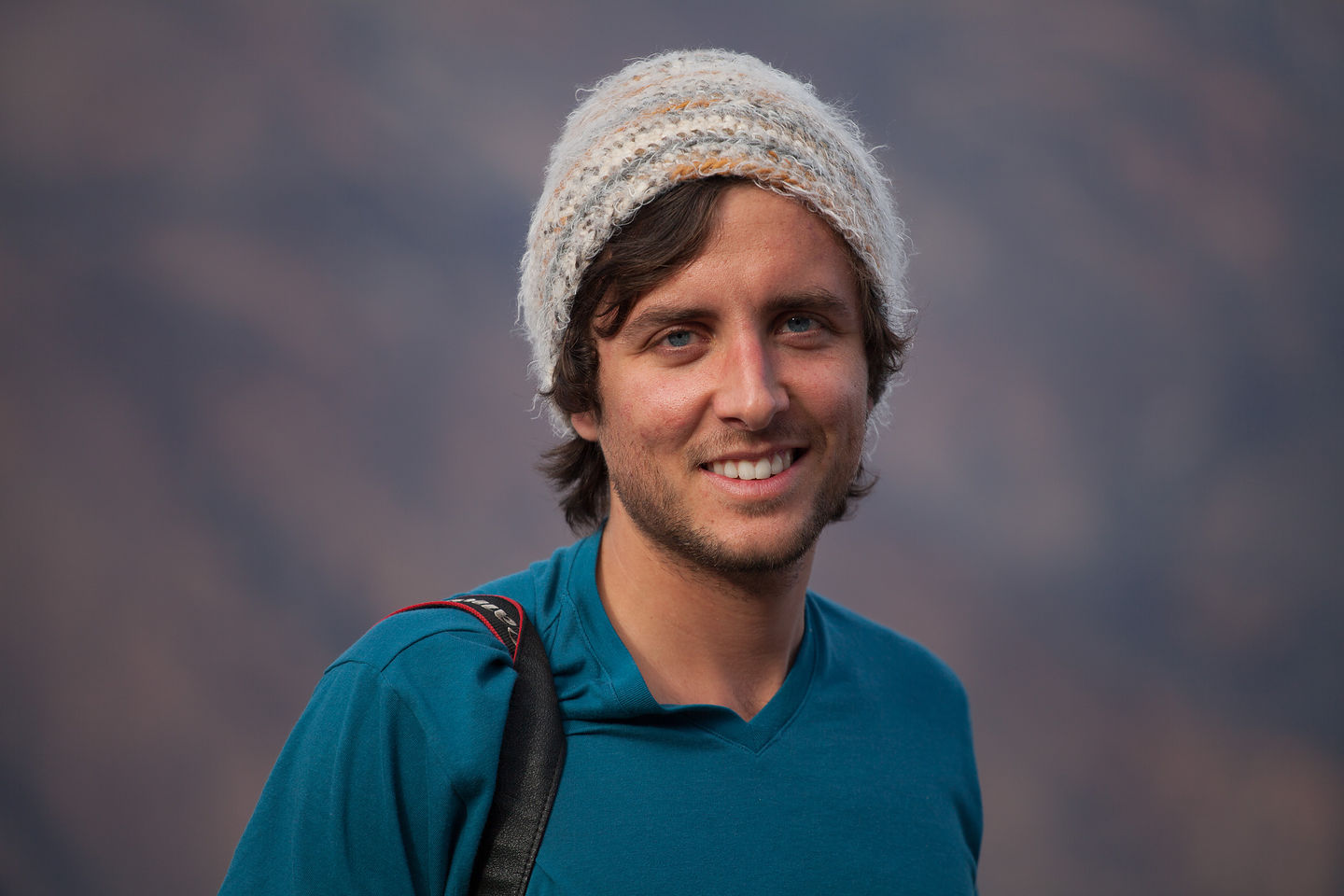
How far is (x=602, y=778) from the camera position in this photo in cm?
169

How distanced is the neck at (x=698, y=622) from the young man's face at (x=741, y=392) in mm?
61

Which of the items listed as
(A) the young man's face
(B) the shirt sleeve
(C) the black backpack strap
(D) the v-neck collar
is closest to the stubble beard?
(A) the young man's face

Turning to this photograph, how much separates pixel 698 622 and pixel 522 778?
0.45 meters

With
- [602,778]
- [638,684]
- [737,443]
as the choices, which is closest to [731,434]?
[737,443]

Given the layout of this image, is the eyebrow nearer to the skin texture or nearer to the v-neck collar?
the skin texture

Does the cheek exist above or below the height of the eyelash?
below

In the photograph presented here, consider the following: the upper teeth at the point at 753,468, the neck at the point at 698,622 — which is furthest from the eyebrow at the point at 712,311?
the neck at the point at 698,622

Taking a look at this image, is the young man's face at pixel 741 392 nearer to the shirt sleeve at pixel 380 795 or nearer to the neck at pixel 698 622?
the neck at pixel 698 622

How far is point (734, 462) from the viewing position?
72.4 inches

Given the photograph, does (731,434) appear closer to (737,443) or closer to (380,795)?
(737,443)

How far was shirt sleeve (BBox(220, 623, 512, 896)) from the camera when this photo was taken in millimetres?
1522

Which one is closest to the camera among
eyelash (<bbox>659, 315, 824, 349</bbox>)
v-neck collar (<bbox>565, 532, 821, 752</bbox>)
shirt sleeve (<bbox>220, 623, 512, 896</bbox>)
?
shirt sleeve (<bbox>220, 623, 512, 896</bbox>)

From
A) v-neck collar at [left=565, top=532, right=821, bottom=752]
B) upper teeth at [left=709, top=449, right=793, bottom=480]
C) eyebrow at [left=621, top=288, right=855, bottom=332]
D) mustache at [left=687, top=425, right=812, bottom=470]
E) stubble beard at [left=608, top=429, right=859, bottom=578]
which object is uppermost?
eyebrow at [left=621, top=288, right=855, bottom=332]

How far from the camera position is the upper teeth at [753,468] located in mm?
1833
